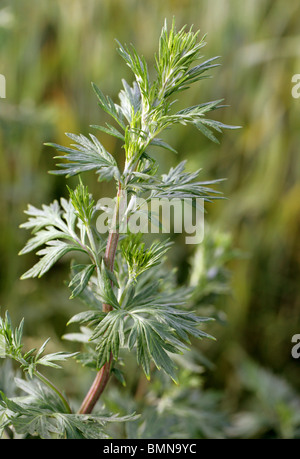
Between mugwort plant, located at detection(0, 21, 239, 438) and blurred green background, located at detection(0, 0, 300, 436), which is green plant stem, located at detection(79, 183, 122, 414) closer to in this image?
mugwort plant, located at detection(0, 21, 239, 438)

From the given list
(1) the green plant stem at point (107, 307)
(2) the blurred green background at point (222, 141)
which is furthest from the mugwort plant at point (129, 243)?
(2) the blurred green background at point (222, 141)

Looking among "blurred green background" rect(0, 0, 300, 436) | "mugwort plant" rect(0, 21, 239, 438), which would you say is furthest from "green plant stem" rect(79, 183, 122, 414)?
"blurred green background" rect(0, 0, 300, 436)

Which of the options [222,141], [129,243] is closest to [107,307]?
[129,243]

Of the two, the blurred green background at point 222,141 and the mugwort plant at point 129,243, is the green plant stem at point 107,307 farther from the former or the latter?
the blurred green background at point 222,141

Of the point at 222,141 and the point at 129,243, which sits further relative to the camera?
the point at 222,141

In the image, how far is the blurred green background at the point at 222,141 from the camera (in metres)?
1.25

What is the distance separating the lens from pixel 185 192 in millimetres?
429

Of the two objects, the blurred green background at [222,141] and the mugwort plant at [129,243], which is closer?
the mugwort plant at [129,243]

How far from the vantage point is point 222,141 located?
55.1 inches

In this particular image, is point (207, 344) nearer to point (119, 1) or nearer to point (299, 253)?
point (299, 253)

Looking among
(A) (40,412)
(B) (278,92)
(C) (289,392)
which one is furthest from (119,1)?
(A) (40,412)

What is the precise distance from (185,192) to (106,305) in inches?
4.8

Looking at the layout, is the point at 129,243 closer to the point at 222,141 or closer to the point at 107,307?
the point at 107,307

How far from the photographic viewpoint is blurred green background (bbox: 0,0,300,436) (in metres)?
1.25
